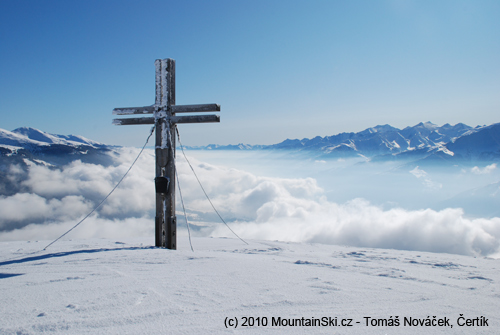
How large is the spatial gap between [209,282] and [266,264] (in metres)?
1.56

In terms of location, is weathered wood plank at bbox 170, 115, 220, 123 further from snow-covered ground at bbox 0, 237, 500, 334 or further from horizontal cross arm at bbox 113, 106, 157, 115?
snow-covered ground at bbox 0, 237, 500, 334

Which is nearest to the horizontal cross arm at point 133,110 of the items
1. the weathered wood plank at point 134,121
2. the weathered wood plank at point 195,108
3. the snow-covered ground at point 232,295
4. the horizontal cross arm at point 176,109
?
the horizontal cross arm at point 176,109

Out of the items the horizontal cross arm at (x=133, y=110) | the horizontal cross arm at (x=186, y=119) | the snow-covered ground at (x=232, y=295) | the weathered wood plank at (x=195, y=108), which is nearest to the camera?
the snow-covered ground at (x=232, y=295)

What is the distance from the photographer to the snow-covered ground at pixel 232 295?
281 centimetres

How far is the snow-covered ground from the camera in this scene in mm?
→ 2809

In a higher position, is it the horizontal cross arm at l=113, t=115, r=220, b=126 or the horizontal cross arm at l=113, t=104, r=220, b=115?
the horizontal cross arm at l=113, t=104, r=220, b=115

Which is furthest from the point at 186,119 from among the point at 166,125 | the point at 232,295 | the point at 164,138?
the point at 232,295

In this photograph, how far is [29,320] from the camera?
108 inches

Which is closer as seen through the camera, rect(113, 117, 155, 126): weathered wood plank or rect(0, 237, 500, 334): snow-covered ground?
rect(0, 237, 500, 334): snow-covered ground

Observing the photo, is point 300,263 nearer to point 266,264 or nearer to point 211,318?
point 266,264

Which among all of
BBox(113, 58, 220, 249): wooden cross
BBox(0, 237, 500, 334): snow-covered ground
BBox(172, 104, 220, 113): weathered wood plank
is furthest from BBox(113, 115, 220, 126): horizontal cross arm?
BBox(0, 237, 500, 334): snow-covered ground

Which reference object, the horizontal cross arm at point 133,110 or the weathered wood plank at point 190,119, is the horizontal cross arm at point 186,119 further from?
the horizontal cross arm at point 133,110

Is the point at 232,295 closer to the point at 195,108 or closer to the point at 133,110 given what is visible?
the point at 195,108

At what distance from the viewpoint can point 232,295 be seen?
11.8 feet
